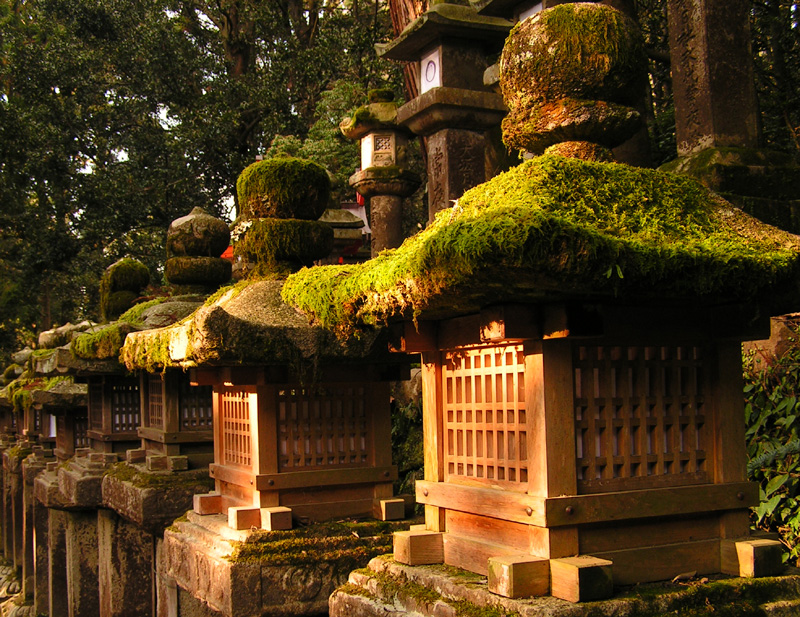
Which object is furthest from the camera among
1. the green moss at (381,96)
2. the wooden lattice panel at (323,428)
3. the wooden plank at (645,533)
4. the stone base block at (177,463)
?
the green moss at (381,96)

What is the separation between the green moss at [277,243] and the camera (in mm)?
7004

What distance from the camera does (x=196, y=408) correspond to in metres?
9.39

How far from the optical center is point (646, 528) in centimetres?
454

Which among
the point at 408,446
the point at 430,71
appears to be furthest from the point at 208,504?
the point at 430,71

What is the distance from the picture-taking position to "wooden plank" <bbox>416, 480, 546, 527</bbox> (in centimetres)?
431

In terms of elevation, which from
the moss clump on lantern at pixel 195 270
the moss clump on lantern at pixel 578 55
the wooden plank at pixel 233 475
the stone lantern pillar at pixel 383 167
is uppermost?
the stone lantern pillar at pixel 383 167

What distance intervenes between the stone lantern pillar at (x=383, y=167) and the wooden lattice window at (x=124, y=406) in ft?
13.2

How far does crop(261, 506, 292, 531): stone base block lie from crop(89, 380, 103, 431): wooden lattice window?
5.80 meters

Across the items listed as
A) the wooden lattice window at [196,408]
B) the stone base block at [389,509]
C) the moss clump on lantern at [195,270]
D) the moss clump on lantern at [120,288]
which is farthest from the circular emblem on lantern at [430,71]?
the stone base block at [389,509]

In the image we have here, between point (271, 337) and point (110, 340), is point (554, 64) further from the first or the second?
point (110, 340)

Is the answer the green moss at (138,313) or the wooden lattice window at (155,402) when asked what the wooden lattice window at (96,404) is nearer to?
the wooden lattice window at (155,402)

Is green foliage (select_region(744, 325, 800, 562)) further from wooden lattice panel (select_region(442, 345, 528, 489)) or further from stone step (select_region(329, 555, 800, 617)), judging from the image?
wooden lattice panel (select_region(442, 345, 528, 489))

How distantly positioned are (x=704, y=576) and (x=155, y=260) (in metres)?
20.0

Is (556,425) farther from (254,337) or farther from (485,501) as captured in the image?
(254,337)
